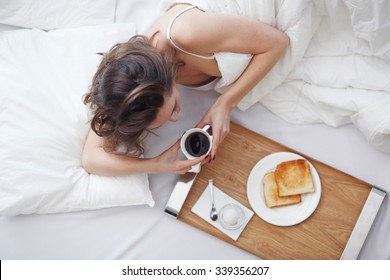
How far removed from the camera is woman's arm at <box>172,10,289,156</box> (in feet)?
3.18

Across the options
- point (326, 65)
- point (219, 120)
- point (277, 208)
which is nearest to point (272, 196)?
point (277, 208)

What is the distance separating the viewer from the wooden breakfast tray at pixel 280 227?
1.14 meters

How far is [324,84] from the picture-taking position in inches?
46.7

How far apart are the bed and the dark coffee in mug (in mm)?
248

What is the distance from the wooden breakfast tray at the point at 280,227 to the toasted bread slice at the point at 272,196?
6cm

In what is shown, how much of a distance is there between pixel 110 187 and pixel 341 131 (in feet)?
2.45

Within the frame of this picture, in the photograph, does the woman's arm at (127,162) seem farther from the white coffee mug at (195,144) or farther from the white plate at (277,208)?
the white plate at (277,208)

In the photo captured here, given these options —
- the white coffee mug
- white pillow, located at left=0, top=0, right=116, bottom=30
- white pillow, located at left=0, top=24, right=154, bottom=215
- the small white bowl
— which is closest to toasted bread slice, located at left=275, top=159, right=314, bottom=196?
the small white bowl

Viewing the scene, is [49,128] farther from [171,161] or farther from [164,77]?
[164,77]

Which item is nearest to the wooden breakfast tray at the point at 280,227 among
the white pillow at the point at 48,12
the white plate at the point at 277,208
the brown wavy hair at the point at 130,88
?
the white plate at the point at 277,208

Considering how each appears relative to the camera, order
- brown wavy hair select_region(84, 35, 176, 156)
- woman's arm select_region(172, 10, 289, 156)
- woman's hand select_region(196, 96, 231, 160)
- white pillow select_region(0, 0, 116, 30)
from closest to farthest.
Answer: brown wavy hair select_region(84, 35, 176, 156) → woman's arm select_region(172, 10, 289, 156) → woman's hand select_region(196, 96, 231, 160) → white pillow select_region(0, 0, 116, 30)

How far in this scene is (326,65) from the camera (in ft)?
3.87

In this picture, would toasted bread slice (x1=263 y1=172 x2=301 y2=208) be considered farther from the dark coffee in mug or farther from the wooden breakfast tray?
the dark coffee in mug
